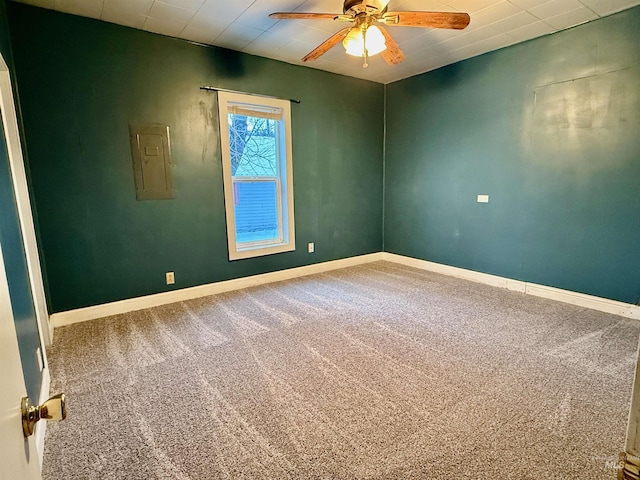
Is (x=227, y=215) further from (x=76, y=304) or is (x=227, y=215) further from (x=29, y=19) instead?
(x=29, y=19)

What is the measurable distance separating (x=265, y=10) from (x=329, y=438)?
10.1 ft

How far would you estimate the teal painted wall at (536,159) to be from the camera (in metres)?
2.83

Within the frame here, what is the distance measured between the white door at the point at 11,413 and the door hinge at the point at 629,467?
3.24 ft

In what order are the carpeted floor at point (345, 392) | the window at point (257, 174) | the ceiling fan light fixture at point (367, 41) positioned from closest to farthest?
the carpeted floor at point (345, 392) → the ceiling fan light fixture at point (367, 41) → the window at point (257, 174)

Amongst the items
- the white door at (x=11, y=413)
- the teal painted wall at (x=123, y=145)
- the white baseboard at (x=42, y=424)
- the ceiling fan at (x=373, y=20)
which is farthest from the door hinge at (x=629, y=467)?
the teal painted wall at (x=123, y=145)

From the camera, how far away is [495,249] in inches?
148

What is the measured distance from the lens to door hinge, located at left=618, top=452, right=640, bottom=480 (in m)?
0.51

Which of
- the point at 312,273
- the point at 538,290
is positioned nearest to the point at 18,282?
the point at 312,273

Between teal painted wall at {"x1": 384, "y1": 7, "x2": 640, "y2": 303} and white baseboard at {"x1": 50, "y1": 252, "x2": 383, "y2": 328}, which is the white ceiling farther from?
white baseboard at {"x1": 50, "y1": 252, "x2": 383, "y2": 328}

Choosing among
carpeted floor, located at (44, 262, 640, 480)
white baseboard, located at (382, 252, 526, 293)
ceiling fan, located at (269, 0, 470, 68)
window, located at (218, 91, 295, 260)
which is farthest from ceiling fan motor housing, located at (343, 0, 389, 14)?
white baseboard, located at (382, 252, 526, 293)

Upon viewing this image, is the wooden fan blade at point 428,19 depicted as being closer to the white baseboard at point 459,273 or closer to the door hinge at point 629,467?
the door hinge at point 629,467

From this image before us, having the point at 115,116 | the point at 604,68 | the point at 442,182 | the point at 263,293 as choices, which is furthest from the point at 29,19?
the point at 604,68

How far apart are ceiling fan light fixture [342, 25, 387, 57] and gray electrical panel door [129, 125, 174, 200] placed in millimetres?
1952

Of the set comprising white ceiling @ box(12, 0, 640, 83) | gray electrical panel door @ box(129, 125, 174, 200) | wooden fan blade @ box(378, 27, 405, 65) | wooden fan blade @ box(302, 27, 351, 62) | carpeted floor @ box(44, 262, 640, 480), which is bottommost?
carpeted floor @ box(44, 262, 640, 480)
